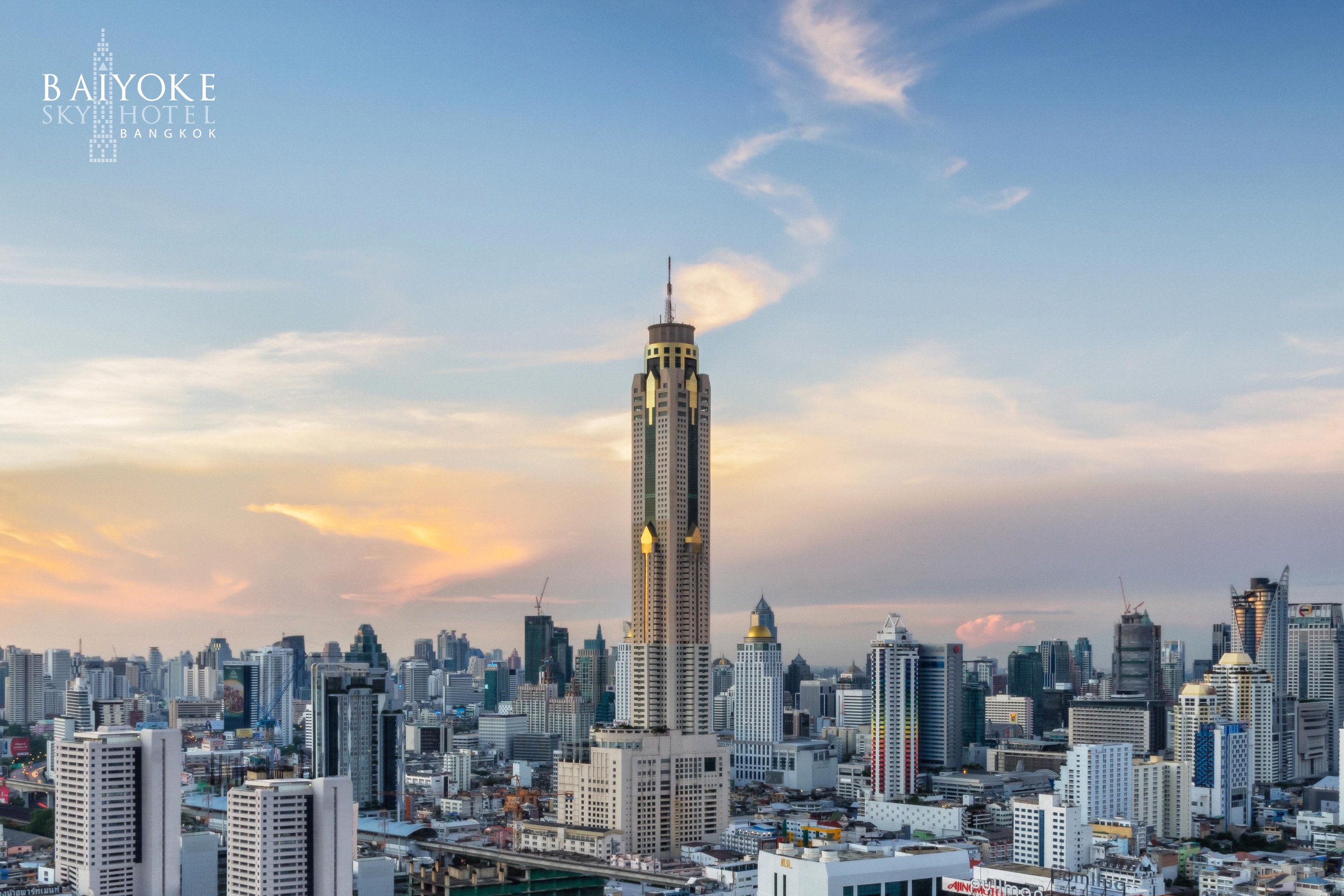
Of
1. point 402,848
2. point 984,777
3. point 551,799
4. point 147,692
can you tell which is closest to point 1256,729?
point 984,777

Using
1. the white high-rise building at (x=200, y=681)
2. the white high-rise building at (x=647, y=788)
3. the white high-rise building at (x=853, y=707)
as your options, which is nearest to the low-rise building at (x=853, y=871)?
the white high-rise building at (x=647, y=788)

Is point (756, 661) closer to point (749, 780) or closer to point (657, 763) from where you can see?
point (749, 780)

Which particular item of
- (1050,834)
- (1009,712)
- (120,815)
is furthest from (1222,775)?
(1009,712)

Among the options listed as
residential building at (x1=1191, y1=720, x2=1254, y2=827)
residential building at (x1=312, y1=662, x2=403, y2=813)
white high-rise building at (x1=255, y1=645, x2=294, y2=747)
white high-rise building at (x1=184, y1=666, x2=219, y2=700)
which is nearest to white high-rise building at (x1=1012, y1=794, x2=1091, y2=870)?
residential building at (x1=1191, y1=720, x2=1254, y2=827)

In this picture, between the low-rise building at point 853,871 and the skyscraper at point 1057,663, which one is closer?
the low-rise building at point 853,871

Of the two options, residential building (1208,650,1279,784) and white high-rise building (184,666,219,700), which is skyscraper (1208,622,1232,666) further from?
white high-rise building (184,666,219,700)

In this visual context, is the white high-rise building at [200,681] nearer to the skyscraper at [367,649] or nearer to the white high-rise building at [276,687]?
the white high-rise building at [276,687]
